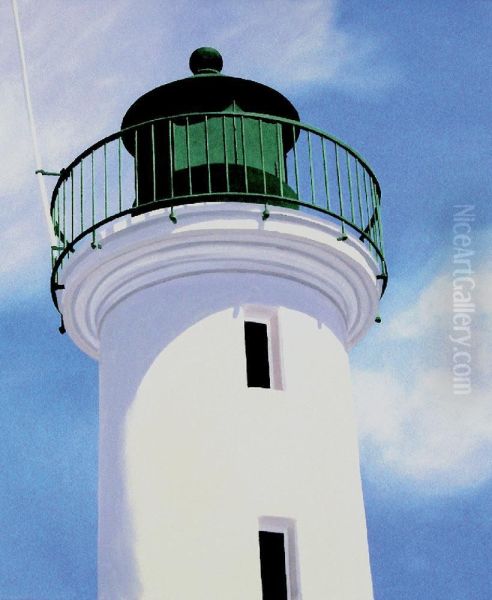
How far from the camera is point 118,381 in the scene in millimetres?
14172

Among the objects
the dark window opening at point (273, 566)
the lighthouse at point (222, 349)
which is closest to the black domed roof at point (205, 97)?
the lighthouse at point (222, 349)

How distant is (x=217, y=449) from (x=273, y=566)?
1.23 metres

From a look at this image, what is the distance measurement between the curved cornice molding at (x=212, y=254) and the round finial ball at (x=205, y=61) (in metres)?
2.22

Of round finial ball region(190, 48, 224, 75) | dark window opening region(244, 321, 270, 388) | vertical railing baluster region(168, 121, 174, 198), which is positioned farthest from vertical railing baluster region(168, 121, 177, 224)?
dark window opening region(244, 321, 270, 388)

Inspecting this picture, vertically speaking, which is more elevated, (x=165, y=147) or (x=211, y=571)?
(x=165, y=147)

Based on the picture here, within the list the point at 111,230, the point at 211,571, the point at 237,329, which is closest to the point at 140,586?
the point at 211,571

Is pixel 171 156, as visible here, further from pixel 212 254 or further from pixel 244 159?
pixel 212 254

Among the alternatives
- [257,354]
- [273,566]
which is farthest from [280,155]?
[273,566]

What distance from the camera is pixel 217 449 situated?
13289mm

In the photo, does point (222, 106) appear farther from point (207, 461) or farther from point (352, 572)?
point (352, 572)

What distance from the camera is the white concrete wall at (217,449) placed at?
12961 millimetres

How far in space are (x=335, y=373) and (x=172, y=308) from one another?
183 cm

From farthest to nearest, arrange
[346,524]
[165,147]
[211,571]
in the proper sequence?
[165,147] → [346,524] → [211,571]

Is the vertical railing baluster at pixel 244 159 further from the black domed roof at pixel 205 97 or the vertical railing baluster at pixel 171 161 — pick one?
the vertical railing baluster at pixel 171 161
